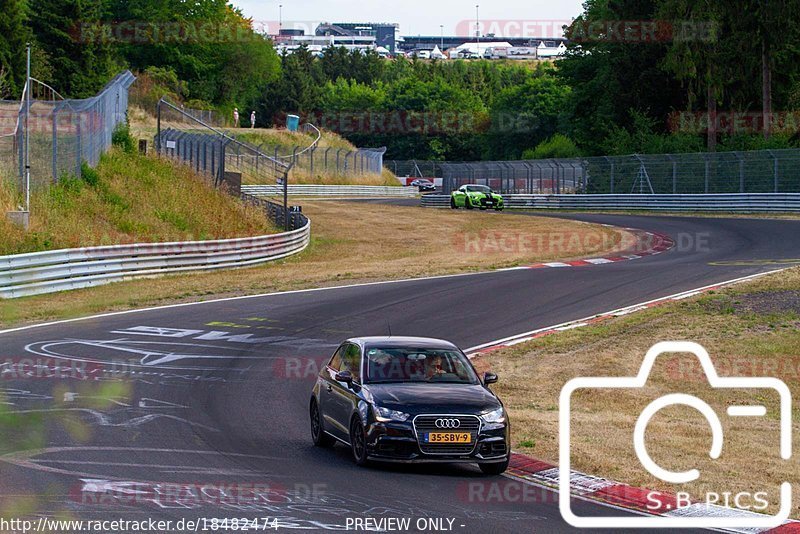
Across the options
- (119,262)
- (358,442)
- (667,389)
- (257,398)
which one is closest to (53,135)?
(119,262)

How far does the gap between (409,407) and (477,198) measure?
164 feet

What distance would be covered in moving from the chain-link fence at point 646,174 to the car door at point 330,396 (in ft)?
136

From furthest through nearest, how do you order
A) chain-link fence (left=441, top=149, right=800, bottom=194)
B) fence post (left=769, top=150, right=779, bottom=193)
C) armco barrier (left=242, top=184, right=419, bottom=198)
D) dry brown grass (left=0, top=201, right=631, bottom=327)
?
armco barrier (left=242, top=184, right=419, bottom=198) < chain-link fence (left=441, top=149, right=800, bottom=194) < fence post (left=769, top=150, right=779, bottom=193) < dry brown grass (left=0, top=201, right=631, bottom=327)

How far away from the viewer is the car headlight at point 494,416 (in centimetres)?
1117

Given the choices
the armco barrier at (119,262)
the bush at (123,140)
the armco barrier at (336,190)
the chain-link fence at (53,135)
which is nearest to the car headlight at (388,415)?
the armco barrier at (119,262)

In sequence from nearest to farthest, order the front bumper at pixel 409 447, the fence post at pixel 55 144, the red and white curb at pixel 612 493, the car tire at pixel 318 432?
the red and white curb at pixel 612 493 → the front bumper at pixel 409 447 → the car tire at pixel 318 432 → the fence post at pixel 55 144

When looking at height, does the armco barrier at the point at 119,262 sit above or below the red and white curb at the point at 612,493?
above

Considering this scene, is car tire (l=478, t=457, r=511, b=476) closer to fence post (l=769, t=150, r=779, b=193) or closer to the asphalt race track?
the asphalt race track

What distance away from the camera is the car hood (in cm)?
1121

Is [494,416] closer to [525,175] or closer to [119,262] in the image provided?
[119,262]

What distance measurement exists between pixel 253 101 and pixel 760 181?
88.8 m

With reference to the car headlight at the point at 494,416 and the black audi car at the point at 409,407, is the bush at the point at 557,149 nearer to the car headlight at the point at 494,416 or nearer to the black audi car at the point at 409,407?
the black audi car at the point at 409,407

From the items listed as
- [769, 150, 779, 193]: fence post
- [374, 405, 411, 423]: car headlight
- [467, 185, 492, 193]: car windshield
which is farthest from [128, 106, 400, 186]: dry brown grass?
[374, 405, 411, 423]: car headlight

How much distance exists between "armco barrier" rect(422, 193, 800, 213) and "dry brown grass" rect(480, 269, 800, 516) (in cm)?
2466
